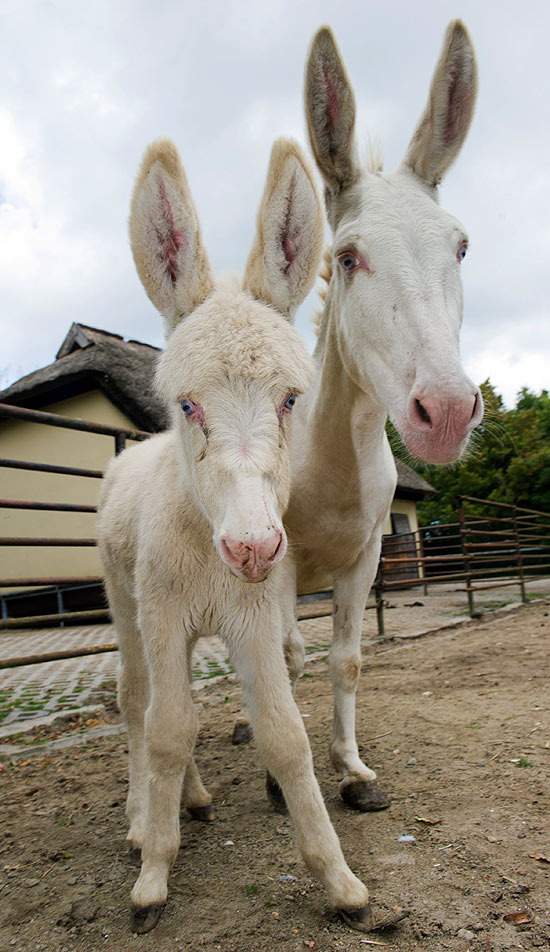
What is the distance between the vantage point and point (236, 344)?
1871mm

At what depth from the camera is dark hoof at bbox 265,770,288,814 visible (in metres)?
2.72

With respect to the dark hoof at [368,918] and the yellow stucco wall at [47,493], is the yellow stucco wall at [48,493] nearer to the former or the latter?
the yellow stucco wall at [47,493]

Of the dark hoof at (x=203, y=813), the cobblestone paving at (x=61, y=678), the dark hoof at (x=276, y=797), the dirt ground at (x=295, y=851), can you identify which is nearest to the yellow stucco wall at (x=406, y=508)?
the cobblestone paving at (x=61, y=678)

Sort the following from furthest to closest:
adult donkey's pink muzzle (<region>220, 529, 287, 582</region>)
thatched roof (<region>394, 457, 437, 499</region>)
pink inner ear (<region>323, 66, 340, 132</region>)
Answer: thatched roof (<region>394, 457, 437, 499</region>) → pink inner ear (<region>323, 66, 340, 132</region>) → adult donkey's pink muzzle (<region>220, 529, 287, 582</region>)

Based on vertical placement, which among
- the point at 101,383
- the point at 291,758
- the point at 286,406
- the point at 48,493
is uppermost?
the point at 101,383

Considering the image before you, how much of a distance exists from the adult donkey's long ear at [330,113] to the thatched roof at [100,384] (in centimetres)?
1156

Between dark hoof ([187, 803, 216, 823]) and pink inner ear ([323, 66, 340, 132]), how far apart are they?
10.1 feet

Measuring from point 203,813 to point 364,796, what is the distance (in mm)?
722

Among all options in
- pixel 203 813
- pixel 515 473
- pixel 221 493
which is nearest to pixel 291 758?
pixel 221 493

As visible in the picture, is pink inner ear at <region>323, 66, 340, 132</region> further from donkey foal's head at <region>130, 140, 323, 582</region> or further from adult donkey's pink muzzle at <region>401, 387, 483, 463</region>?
adult donkey's pink muzzle at <region>401, 387, 483, 463</region>

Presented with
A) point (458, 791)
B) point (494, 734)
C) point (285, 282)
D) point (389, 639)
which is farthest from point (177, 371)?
point (389, 639)

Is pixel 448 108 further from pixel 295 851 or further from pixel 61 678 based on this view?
pixel 61 678

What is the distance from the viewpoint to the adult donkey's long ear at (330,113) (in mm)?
2520

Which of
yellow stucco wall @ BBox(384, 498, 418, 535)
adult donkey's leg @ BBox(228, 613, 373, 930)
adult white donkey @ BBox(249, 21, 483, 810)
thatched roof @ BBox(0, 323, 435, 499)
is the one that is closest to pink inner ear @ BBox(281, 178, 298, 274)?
adult white donkey @ BBox(249, 21, 483, 810)
